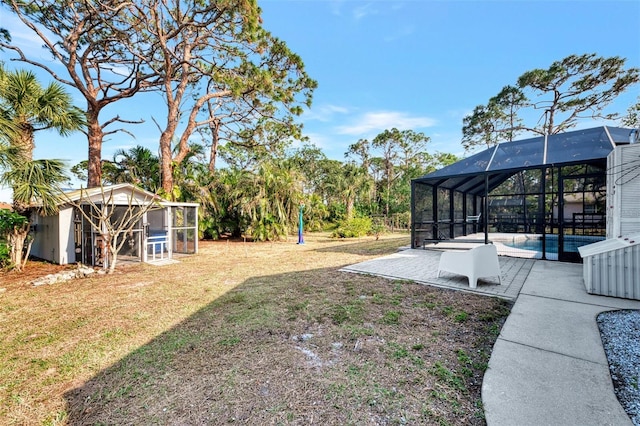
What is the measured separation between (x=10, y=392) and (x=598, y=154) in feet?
34.3

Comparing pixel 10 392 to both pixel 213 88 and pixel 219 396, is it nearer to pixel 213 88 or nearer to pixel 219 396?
pixel 219 396

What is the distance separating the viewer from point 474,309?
360 centimetres

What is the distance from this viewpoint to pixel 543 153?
7305 mm

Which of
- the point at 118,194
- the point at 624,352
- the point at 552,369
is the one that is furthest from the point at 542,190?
the point at 118,194

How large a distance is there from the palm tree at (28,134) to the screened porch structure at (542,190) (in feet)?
32.3

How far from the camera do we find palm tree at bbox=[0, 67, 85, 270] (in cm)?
574

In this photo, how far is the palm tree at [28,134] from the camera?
5.74m

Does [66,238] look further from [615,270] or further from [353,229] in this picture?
[615,270]

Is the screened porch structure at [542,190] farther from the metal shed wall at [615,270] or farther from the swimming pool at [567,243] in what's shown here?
the metal shed wall at [615,270]

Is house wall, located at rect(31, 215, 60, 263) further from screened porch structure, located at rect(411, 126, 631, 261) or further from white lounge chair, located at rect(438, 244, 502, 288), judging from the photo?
screened porch structure, located at rect(411, 126, 631, 261)

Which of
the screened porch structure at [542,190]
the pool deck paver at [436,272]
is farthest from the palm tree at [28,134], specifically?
the screened porch structure at [542,190]

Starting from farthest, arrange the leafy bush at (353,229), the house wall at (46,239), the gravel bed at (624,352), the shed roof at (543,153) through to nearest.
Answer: the leafy bush at (353,229), the house wall at (46,239), the shed roof at (543,153), the gravel bed at (624,352)

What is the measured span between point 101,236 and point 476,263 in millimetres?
8729

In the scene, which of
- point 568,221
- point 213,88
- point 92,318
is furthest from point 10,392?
point 213,88
